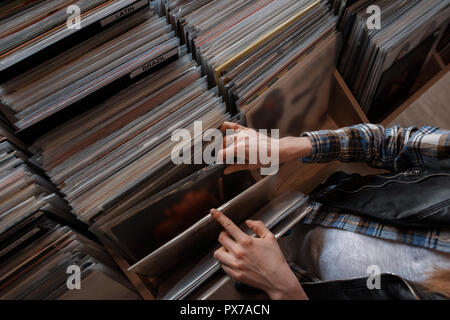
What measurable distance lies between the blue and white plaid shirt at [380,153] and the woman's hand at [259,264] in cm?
28

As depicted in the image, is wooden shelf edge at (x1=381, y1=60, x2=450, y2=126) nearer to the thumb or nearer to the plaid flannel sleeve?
the plaid flannel sleeve

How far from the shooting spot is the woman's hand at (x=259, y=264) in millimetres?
731

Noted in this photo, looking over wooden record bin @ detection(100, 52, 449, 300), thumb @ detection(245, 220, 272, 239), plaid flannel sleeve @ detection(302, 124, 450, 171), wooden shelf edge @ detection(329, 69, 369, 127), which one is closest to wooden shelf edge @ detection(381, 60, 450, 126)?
wooden record bin @ detection(100, 52, 449, 300)

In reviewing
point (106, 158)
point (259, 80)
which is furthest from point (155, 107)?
point (259, 80)

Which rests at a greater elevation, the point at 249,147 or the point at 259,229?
the point at 249,147

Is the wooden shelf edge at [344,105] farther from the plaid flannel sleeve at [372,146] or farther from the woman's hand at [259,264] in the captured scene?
the woman's hand at [259,264]

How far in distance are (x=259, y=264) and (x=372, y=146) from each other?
538 mm

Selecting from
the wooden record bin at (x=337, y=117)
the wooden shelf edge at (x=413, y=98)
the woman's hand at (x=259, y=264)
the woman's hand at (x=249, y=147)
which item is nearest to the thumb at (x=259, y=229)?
the woman's hand at (x=259, y=264)

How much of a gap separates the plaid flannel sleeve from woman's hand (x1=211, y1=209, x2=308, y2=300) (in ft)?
1.22

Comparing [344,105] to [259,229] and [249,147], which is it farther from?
[259,229]

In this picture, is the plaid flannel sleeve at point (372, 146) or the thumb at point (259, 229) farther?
the plaid flannel sleeve at point (372, 146)

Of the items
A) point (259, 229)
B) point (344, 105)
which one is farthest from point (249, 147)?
point (344, 105)

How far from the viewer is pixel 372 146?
0.95m

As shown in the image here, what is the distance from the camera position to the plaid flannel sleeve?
890mm
